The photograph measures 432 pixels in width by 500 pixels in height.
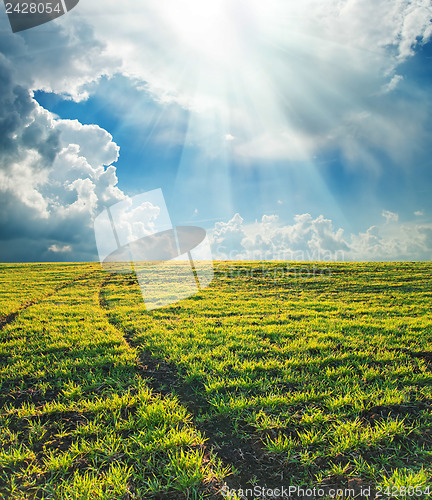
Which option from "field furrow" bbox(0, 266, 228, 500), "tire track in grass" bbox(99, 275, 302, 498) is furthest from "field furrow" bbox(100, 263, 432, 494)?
"field furrow" bbox(0, 266, 228, 500)

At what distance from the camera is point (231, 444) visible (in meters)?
4.38

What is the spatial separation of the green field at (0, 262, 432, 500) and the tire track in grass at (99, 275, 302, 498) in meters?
0.02

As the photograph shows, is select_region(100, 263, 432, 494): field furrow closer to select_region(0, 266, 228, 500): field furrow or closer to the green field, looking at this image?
the green field

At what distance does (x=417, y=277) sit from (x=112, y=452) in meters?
29.9

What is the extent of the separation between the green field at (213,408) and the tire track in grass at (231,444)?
0.07 ft

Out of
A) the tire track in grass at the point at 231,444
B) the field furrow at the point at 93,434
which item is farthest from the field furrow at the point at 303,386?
the field furrow at the point at 93,434

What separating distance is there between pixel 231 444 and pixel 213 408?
965 mm

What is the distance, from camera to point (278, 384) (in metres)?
6.08

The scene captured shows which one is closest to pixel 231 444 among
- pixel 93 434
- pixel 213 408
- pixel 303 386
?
pixel 213 408

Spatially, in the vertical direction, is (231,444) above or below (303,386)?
below

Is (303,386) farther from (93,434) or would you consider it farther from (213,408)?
(93,434)

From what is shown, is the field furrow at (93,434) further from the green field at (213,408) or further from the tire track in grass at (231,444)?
the tire track in grass at (231,444)

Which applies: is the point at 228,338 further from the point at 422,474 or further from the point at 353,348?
the point at 422,474

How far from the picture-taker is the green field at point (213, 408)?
3746mm
